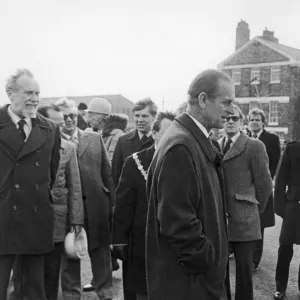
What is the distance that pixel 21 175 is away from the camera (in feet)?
13.8

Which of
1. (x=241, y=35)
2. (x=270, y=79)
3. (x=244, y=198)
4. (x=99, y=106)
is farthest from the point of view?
(x=241, y=35)

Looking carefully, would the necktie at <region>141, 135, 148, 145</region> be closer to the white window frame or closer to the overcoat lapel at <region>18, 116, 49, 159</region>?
the overcoat lapel at <region>18, 116, 49, 159</region>

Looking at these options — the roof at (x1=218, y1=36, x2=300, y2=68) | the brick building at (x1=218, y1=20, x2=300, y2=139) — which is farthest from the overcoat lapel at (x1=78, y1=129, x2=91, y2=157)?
the roof at (x1=218, y1=36, x2=300, y2=68)

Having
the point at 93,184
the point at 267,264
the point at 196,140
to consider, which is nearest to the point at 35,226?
the point at 93,184

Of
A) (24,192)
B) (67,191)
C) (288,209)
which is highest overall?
(24,192)

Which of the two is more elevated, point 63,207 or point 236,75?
point 236,75

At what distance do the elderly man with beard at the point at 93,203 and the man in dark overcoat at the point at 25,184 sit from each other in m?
0.88

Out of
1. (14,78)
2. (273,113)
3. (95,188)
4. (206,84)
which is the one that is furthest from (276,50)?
(206,84)

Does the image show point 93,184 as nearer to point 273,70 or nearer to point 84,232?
point 84,232

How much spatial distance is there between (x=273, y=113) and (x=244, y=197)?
35.5 meters

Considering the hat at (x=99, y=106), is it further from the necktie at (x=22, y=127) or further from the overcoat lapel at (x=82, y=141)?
the necktie at (x=22, y=127)

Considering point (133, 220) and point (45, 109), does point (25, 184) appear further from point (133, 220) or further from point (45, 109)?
point (45, 109)

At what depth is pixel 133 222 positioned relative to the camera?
4.20m

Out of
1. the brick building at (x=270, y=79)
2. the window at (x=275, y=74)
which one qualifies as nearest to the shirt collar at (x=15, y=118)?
the brick building at (x=270, y=79)
